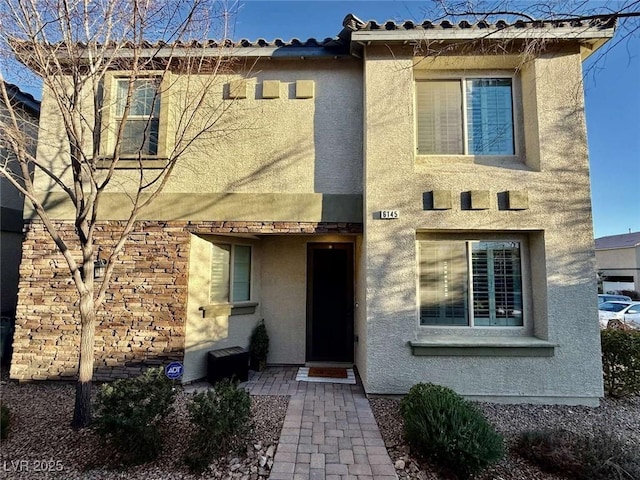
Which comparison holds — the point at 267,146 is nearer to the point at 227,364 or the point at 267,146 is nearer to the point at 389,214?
the point at 389,214

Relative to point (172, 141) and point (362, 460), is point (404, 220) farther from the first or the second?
point (172, 141)

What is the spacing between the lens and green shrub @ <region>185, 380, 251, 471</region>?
379 cm

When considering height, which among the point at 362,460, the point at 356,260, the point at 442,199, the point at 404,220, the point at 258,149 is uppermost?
the point at 258,149

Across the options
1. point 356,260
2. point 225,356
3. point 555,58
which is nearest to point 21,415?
point 225,356

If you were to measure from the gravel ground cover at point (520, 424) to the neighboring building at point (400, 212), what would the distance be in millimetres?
287

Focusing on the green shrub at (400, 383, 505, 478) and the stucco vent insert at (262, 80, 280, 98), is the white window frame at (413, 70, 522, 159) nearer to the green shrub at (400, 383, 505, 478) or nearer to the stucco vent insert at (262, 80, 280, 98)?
the stucco vent insert at (262, 80, 280, 98)

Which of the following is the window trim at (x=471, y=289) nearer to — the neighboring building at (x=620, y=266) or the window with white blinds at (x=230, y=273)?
the window with white blinds at (x=230, y=273)

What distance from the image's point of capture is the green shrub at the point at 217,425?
12.4 ft

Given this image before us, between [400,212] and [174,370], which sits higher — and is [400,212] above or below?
above

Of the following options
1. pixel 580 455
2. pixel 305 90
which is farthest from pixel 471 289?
pixel 305 90

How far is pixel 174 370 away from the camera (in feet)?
20.4

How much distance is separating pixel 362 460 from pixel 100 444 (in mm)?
3433

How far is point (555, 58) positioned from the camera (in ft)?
20.6

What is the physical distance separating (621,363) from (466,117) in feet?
18.4
